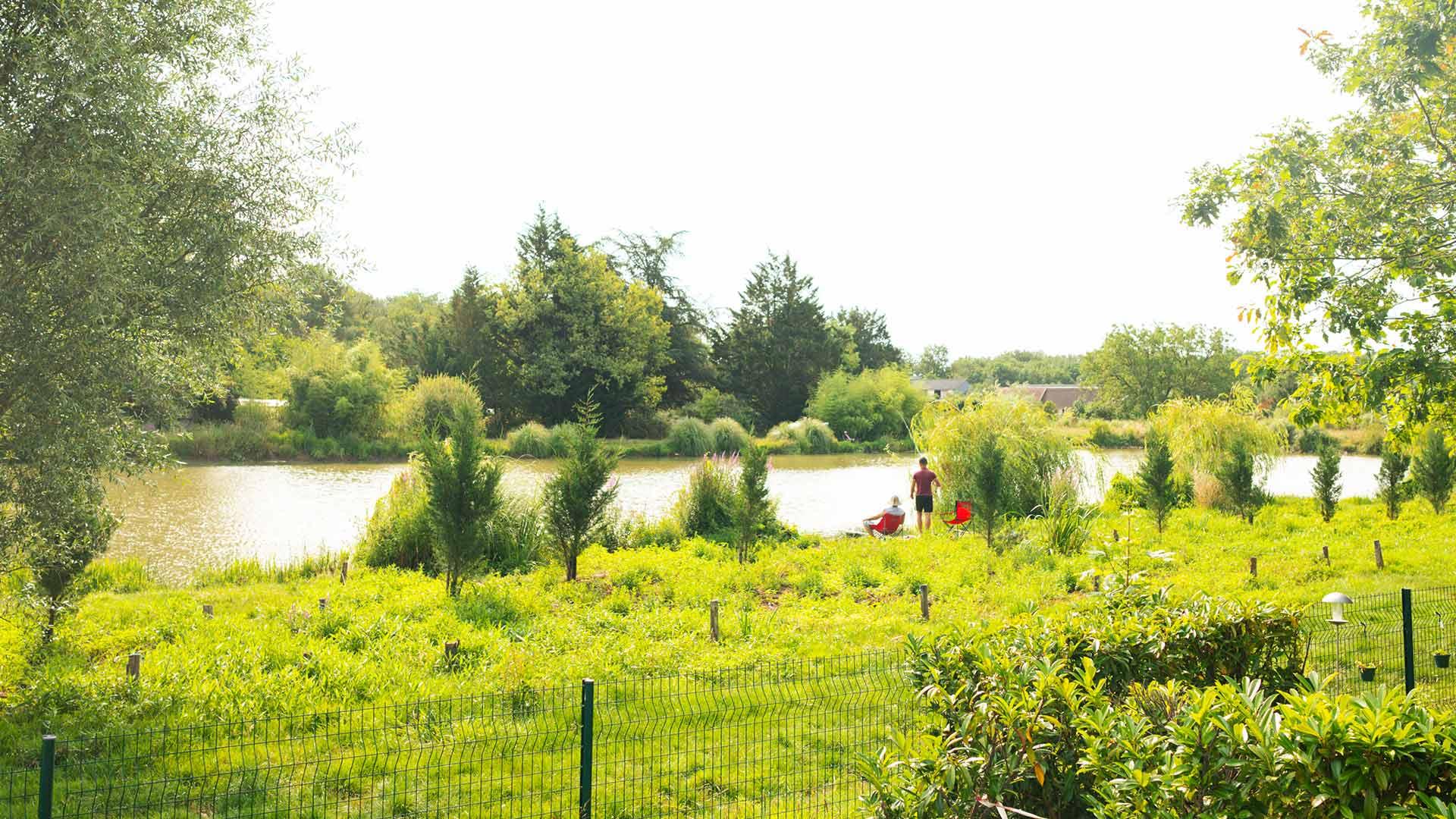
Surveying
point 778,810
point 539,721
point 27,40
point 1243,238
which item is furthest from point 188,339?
point 1243,238

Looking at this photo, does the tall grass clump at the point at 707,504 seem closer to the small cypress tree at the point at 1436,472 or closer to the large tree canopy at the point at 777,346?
the small cypress tree at the point at 1436,472

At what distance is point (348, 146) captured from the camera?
869 centimetres

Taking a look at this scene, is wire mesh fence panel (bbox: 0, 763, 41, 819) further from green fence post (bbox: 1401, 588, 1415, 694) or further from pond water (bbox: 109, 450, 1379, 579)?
green fence post (bbox: 1401, 588, 1415, 694)

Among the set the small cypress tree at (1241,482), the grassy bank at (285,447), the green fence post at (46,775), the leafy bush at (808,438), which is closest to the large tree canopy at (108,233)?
the green fence post at (46,775)

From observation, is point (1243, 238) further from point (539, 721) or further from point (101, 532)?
point (101, 532)

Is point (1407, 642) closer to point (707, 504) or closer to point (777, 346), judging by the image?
point (707, 504)

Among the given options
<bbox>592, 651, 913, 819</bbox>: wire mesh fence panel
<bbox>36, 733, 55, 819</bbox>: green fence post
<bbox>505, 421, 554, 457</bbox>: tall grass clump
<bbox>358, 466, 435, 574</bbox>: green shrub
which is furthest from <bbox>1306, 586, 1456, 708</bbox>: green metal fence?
<bbox>505, 421, 554, 457</bbox>: tall grass clump

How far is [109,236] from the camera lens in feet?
21.1

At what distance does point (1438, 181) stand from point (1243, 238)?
5.71 ft

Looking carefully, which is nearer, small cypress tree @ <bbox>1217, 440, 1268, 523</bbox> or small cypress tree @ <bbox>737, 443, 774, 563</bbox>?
small cypress tree @ <bbox>737, 443, 774, 563</bbox>

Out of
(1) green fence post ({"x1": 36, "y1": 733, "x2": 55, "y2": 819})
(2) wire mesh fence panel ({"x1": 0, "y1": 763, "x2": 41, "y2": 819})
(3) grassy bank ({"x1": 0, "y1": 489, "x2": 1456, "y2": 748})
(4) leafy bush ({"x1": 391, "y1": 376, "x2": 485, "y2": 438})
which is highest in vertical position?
(4) leafy bush ({"x1": 391, "y1": 376, "x2": 485, "y2": 438})

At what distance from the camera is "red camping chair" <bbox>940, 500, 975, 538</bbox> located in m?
15.8

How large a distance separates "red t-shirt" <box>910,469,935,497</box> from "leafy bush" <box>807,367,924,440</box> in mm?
30102

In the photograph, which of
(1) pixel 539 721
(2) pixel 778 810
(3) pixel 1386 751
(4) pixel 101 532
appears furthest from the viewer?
(4) pixel 101 532
